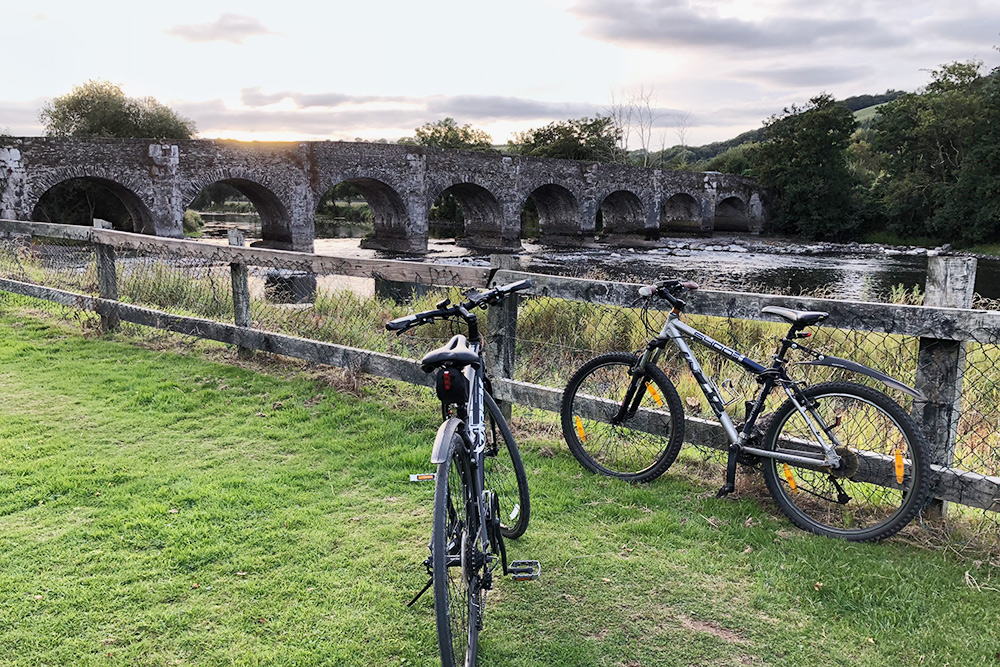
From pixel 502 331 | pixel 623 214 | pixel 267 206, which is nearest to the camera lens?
pixel 502 331

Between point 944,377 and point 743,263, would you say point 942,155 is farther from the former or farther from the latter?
point 944,377

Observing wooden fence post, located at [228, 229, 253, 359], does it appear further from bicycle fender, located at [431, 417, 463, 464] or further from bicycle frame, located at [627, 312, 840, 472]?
bicycle fender, located at [431, 417, 463, 464]

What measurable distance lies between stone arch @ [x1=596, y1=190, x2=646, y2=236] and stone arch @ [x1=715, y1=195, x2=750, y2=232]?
8.82 metres

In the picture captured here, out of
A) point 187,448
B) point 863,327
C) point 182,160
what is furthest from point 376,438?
point 182,160

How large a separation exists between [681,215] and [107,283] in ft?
146

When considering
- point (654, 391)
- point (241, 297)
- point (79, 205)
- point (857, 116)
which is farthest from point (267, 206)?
point (857, 116)

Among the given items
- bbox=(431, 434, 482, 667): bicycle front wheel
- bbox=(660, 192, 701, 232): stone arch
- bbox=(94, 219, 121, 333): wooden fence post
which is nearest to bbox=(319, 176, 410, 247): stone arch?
bbox=(94, 219, 121, 333): wooden fence post

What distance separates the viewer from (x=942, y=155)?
1522 inches

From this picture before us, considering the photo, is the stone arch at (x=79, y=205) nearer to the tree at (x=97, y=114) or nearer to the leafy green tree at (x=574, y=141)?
the tree at (x=97, y=114)

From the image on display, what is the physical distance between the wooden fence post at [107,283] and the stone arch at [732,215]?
45.0 m

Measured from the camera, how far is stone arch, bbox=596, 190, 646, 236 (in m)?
40.4

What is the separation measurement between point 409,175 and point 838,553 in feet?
85.2

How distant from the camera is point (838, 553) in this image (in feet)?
9.84

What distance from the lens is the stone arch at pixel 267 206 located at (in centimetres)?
2185
